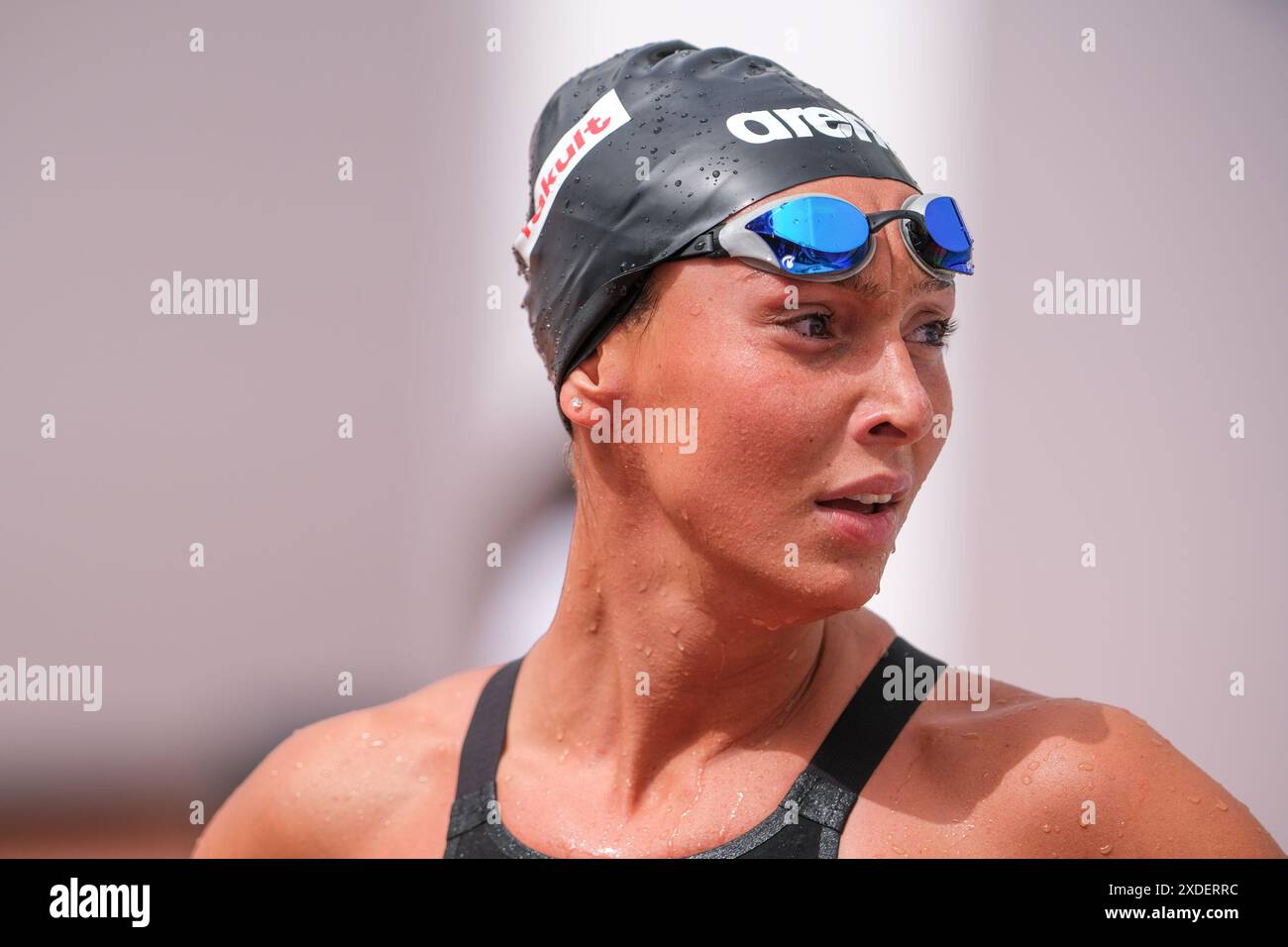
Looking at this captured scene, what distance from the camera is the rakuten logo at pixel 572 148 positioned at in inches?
94.2

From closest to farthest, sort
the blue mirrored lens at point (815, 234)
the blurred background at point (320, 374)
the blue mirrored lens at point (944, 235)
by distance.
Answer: the blue mirrored lens at point (815, 234)
the blue mirrored lens at point (944, 235)
the blurred background at point (320, 374)

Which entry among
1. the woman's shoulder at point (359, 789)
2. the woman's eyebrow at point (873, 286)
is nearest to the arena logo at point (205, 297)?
the woman's shoulder at point (359, 789)

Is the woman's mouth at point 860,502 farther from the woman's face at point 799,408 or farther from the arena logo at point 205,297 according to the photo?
the arena logo at point 205,297

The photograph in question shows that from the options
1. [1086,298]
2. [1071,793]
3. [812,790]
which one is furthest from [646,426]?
[1086,298]

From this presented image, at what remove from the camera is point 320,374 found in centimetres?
462

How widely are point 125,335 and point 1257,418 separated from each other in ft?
13.1

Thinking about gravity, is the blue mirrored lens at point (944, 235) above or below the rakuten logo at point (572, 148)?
below

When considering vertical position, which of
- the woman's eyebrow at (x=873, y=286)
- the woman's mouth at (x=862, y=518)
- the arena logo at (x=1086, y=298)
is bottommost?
the woman's mouth at (x=862, y=518)

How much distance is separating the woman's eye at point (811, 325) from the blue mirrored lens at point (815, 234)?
0.09m

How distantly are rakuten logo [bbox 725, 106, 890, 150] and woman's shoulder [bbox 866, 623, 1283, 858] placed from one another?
3.78ft

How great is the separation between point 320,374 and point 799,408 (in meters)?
2.98

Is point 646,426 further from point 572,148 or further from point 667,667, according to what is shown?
point 572,148

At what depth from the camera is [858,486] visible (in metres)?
2.08

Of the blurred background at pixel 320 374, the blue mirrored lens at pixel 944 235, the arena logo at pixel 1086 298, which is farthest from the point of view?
the blurred background at pixel 320 374
